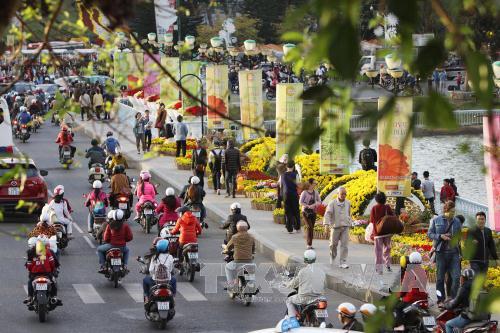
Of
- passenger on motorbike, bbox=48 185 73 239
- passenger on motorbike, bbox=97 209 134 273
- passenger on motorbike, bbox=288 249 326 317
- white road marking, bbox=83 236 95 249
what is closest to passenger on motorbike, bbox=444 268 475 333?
passenger on motorbike, bbox=288 249 326 317

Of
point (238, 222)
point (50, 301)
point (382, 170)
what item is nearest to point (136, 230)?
point (382, 170)

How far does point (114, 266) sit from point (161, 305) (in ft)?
10.7

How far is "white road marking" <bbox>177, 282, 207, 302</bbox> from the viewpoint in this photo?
22141 millimetres

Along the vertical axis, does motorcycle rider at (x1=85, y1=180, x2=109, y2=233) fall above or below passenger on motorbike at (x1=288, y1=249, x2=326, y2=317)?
above

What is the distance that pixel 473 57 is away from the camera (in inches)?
170

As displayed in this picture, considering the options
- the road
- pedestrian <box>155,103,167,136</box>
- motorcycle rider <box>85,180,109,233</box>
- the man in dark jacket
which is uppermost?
pedestrian <box>155,103,167,136</box>

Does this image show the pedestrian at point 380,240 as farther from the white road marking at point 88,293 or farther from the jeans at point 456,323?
the jeans at point 456,323

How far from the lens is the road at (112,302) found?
65.3 ft

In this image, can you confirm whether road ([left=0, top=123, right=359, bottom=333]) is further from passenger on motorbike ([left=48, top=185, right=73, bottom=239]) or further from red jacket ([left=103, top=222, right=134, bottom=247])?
red jacket ([left=103, top=222, right=134, bottom=247])

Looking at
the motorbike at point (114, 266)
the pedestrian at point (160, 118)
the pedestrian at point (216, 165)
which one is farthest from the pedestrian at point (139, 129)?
the motorbike at point (114, 266)

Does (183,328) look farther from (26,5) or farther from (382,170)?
(26,5)

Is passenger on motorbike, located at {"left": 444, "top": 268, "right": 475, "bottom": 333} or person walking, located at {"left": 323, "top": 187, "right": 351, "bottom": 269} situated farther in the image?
person walking, located at {"left": 323, "top": 187, "right": 351, "bottom": 269}

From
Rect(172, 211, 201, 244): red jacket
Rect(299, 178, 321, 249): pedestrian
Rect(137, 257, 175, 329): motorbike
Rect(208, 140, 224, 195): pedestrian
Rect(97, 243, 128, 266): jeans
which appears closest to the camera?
Rect(137, 257, 175, 329): motorbike

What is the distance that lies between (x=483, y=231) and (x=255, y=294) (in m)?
3.82
